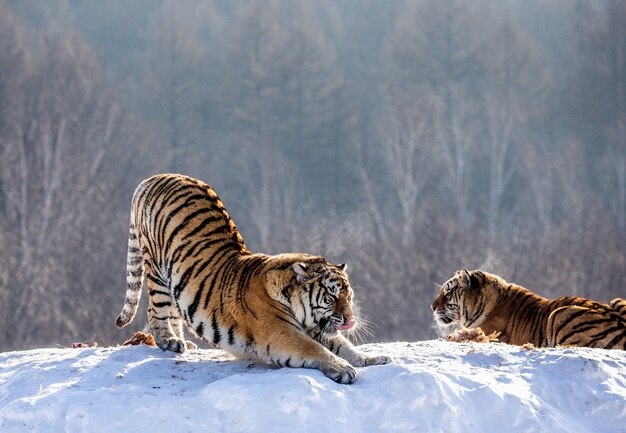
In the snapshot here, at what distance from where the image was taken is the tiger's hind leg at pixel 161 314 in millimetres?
7555

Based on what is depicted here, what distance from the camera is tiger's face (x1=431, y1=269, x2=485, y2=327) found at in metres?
9.12

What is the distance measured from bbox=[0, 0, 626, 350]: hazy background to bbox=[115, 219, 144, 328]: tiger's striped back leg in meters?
20.3

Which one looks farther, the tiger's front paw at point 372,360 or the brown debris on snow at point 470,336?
the brown debris on snow at point 470,336

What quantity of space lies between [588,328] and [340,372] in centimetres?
239

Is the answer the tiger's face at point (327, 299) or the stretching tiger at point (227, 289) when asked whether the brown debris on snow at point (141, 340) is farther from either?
the tiger's face at point (327, 299)

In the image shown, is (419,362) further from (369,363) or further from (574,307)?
(574,307)

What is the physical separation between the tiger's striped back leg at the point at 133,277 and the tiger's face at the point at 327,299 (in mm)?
1860

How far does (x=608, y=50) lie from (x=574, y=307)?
1811 inches

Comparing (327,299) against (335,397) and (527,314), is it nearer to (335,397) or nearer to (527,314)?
(335,397)

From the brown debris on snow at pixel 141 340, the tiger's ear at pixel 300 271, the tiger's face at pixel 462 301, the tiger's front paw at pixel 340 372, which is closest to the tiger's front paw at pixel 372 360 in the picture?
the tiger's front paw at pixel 340 372

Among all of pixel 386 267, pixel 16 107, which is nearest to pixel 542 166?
pixel 386 267

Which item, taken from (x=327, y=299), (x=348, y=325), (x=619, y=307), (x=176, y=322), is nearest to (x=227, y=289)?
(x=327, y=299)

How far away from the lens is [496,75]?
5112 cm

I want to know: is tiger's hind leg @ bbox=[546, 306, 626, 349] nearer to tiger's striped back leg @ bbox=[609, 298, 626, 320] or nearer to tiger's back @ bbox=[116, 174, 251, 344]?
tiger's striped back leg @ bbox=[609, 298, 626, 320]
